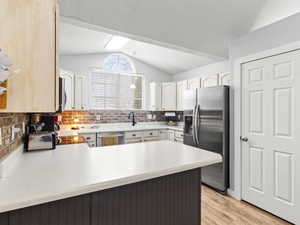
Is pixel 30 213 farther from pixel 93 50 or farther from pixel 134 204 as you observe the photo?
pixel 93 50

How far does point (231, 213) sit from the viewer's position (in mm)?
2084

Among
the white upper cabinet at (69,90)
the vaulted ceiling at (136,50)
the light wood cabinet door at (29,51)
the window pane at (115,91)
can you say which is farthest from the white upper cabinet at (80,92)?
the light wood cabinet door at (29,51)

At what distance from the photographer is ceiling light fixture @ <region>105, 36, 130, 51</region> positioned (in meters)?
3.50

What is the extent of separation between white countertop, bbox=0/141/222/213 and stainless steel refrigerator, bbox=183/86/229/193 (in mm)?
1319

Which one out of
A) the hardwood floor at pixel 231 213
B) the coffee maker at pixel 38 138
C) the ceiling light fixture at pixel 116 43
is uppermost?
the ceiling light fixture at pixel 116 43

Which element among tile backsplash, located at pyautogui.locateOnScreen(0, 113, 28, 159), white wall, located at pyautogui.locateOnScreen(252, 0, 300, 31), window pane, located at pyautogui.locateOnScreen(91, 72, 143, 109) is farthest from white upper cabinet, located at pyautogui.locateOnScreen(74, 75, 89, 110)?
white wall, located at pyautogui.locateOnScreen(252, 0, 300, 31)

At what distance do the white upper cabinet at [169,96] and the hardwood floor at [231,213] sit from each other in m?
2.49

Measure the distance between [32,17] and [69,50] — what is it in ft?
10.2

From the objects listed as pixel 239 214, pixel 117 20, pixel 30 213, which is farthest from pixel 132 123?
pixel 30 213

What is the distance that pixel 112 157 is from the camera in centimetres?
129

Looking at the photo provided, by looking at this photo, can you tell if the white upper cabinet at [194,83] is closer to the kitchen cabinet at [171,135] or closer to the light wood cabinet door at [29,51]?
the kitchen cabinet at [171,135]

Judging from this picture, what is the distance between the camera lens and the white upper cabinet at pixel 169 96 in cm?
448

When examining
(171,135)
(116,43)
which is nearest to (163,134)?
(171,135)

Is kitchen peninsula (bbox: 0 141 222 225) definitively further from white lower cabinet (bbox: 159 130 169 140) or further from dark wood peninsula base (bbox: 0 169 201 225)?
white lower cabinet (bbox: 159 130 169 140)
